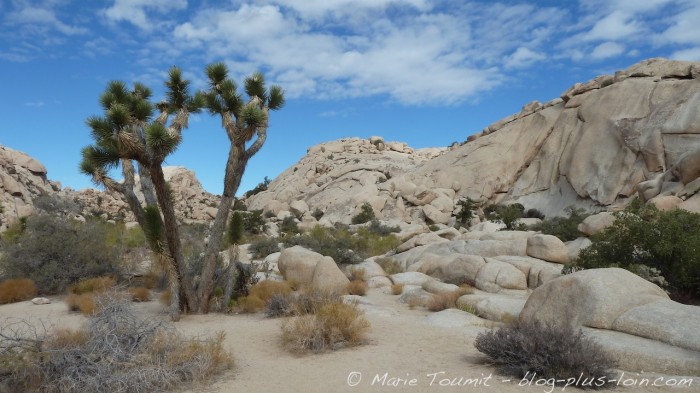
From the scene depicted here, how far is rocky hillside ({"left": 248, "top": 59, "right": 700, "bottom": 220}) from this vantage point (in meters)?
28.9

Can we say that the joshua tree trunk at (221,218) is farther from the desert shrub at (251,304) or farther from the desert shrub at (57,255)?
the desert shrub at (57,255)

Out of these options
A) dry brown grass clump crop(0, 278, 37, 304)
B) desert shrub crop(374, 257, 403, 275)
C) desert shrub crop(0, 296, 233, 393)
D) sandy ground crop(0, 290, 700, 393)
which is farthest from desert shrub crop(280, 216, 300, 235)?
desert shrub crop(0, 296, 233, 393)

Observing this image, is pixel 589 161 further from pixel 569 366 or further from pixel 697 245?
pixel 569 366

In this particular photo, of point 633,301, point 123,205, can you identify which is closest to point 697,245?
point 633,301

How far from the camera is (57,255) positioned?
14.4 metres

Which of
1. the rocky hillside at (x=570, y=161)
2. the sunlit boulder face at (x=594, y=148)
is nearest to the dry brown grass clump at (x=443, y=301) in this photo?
the rocky hillside at (x=570, y=161)

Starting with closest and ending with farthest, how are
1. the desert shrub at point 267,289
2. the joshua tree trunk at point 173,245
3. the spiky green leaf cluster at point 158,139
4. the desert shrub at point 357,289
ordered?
1. the spiky green leaf cluster at point 158,139
2. the joshua tree trunk at point 173,245
3. the desert shrub at point 267,289
4. the desert shrub at point 357,289

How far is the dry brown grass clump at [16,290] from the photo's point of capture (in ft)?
40.4

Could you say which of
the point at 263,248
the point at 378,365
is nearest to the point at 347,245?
the point at 263,248

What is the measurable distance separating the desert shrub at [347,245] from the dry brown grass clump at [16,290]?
32.5ft

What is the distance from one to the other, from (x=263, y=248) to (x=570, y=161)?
24.6 meters

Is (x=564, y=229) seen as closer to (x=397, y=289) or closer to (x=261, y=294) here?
(x=397, y=289)

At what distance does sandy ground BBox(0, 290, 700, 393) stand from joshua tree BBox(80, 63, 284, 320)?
132cm

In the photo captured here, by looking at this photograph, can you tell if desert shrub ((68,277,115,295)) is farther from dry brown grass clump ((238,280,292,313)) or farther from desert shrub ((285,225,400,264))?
desert shrub ((285,225,400,264))
